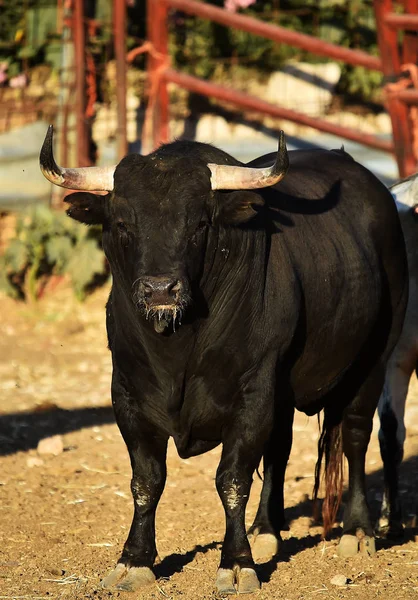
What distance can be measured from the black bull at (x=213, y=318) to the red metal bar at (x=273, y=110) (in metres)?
5.20

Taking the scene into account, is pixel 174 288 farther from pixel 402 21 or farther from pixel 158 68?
pixel 158 68

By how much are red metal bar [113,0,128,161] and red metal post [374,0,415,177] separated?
266cm

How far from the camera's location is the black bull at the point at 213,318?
4590mm

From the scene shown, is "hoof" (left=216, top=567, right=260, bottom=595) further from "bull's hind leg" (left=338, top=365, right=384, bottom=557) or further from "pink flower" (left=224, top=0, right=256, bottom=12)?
"pink flower" (left=224, top=0, right=256, bottom=12)

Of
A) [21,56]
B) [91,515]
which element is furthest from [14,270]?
[91,515]

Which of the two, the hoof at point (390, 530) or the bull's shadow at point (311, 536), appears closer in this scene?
the bull's shadow at point (311, 536)

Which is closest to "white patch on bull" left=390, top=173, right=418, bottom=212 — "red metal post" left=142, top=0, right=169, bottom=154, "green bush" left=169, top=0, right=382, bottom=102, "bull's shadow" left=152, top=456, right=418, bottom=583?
"bull's shadow" left=152, top=456, right=418, bottom=583

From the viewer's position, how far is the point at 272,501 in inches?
224

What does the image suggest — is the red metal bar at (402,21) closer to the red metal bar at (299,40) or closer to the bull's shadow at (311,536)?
the red metal bar at (299,40)

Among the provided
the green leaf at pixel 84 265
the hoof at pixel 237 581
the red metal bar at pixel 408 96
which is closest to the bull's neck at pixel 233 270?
the hoof at pixel 237 581

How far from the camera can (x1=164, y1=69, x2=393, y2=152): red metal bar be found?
10578 mm

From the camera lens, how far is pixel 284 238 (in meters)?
5.15

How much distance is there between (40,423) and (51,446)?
73cm

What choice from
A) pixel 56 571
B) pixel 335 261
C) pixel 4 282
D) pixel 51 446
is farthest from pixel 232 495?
pixel 4 282
